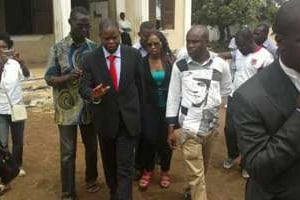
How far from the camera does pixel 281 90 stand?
1.79m

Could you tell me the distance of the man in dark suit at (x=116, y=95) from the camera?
396cm

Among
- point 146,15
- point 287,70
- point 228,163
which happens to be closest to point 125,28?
point 146,15

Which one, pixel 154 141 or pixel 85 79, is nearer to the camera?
pixel 85 79

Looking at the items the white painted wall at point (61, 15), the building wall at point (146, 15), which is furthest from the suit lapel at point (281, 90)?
the building wall at point (146, 15)

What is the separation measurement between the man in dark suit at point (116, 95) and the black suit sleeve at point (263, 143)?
2183 millimetres

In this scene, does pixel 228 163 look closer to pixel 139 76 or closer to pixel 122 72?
pixel 139 76

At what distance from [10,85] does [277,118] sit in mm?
3594

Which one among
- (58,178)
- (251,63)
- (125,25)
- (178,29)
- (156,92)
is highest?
(251,63)

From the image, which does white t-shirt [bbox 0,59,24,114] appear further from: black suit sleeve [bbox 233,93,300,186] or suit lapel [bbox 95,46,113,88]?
black suit sleeve [bbox 233,93,300,186]

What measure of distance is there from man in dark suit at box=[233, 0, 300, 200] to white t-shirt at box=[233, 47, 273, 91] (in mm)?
3238

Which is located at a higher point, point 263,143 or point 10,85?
point 263,143

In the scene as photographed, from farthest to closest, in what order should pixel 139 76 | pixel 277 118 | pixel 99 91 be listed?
pixel 139 76, pixel 99 91, pixel 277 118

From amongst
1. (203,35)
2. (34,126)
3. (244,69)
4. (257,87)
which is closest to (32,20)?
(34,126)

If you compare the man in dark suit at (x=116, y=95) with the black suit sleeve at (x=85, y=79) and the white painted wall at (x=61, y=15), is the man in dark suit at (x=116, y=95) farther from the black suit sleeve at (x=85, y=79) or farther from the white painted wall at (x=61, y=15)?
the white painted wall at (x=61, y=15)
